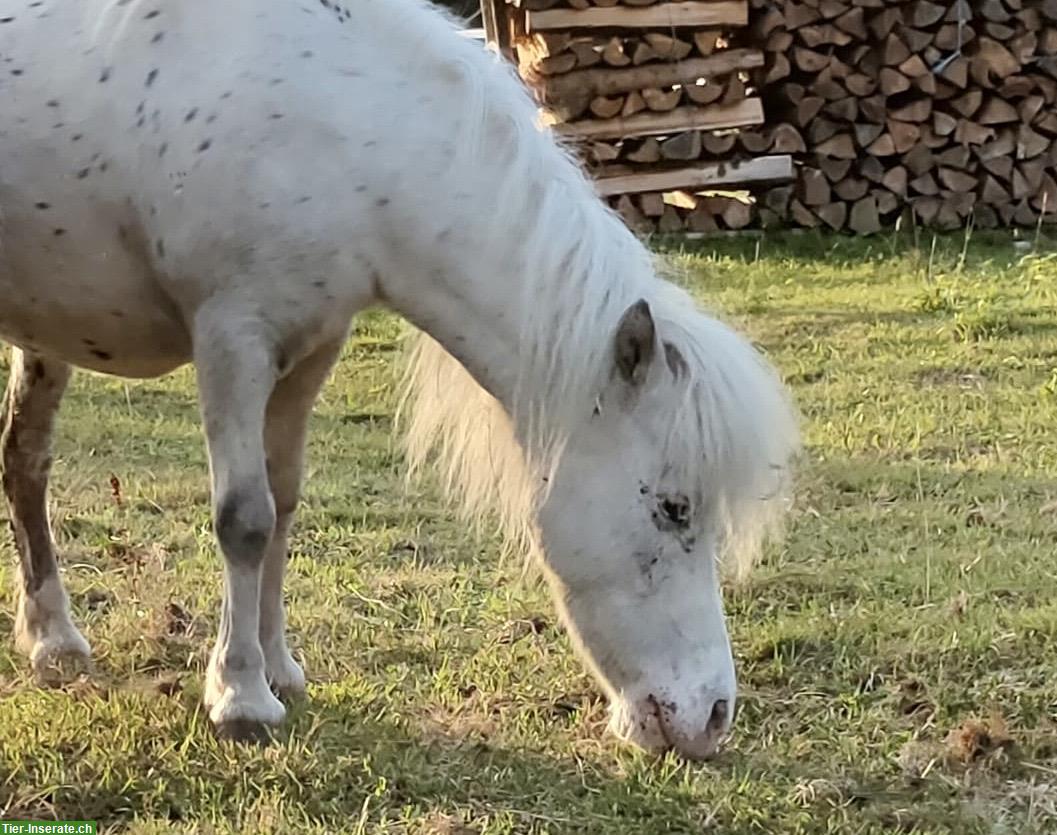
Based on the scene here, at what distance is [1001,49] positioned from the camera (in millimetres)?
9062

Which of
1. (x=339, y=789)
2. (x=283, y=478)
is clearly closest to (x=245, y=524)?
(x=283, y=478)

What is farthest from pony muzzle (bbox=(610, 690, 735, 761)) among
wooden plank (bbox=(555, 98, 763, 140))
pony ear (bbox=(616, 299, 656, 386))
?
wooden plank (bbox=(555, 98, 763, 140))

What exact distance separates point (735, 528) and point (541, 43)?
6.69m

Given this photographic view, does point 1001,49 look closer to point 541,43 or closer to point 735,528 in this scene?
point 541,43

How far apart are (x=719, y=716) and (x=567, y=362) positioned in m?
0.74

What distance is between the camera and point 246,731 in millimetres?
3016

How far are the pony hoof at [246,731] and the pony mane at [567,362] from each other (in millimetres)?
599

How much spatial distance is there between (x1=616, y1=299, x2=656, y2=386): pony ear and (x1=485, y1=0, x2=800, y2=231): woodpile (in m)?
6.30

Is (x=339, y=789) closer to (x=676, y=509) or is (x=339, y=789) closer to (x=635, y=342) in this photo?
(x=676, y=509)

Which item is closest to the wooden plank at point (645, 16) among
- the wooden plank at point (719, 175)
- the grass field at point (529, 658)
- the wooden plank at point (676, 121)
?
the wooden plank at point (676, 121)

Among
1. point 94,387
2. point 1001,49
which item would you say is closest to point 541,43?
point 1001,49

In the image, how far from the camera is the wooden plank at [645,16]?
8.97 metres

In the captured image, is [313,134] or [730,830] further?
[313,134]

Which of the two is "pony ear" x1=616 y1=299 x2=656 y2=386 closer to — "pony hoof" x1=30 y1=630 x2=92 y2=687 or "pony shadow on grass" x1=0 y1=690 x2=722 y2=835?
"pony shadow on grass" x1=0 y1=690 x2=722 y2=835
